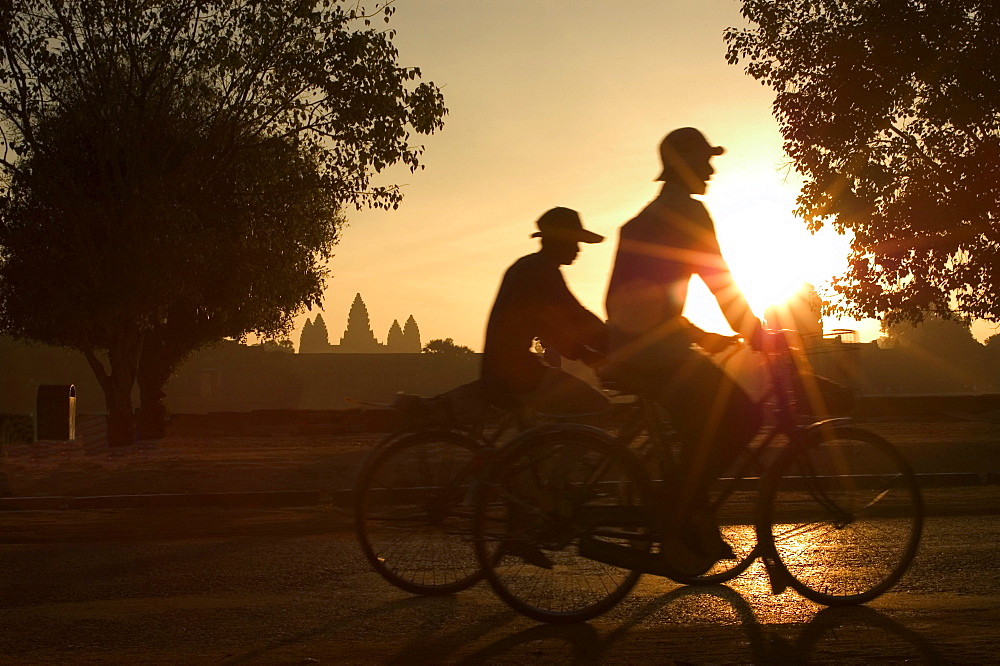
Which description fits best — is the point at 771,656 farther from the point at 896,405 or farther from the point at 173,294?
the point at 896,405

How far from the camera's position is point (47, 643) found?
13.9 ft

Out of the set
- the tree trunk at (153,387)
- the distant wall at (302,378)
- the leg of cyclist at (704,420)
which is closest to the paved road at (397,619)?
the leg of cyclist at (704,420)

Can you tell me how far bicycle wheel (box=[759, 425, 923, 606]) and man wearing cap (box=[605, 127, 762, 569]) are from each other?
11.4 inches

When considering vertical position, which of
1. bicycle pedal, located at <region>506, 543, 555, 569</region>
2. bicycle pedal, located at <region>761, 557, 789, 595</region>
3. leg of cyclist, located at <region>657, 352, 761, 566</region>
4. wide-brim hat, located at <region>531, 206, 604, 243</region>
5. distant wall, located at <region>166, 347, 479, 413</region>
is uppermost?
distant wall, located at <region>166, 347, 479, 413</region>

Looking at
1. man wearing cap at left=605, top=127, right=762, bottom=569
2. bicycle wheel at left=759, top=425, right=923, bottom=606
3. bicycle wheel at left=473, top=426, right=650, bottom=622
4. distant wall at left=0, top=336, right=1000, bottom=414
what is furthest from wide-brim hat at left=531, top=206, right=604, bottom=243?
distant wall at left=0, top=336, right=1000, bottom=414

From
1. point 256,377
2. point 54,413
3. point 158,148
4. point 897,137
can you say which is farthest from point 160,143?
point 256,377

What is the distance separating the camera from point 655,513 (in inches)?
185

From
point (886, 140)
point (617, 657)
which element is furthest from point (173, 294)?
point (617, 657)

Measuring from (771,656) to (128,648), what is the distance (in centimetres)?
256

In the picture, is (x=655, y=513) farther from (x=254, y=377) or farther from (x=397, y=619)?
(x=254, y=377)

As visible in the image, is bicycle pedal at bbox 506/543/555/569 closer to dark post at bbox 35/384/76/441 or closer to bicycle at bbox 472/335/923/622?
bicycle at bbox 472/335/923/622

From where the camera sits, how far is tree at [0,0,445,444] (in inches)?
822

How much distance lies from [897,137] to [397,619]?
2002cm

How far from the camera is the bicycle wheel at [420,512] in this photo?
16.5 ft
